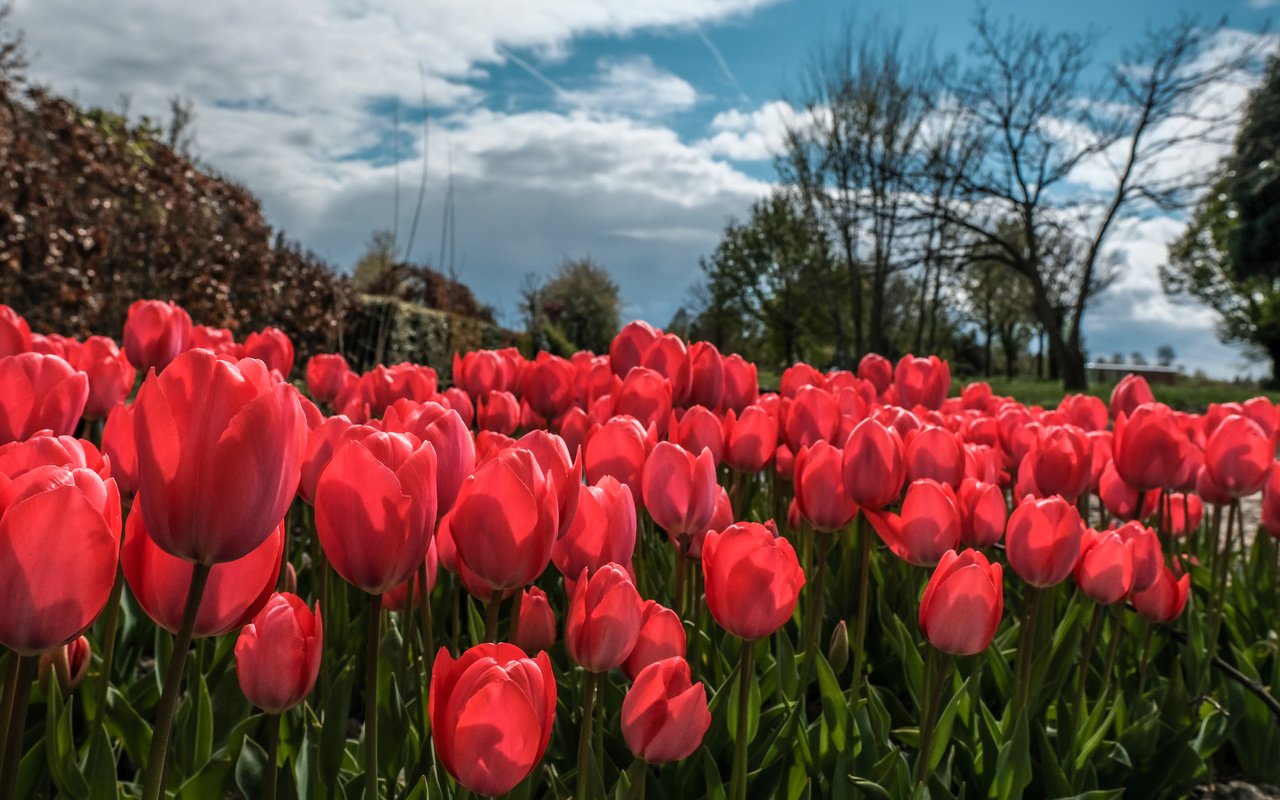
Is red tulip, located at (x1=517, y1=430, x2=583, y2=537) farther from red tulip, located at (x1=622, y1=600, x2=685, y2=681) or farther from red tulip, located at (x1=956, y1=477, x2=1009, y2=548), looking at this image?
red tulip, located at (x1=956, y1=477, x2=1009, y2=548)

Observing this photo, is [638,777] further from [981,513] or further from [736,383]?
[736,383]

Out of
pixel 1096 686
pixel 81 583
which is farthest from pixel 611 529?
pixel 1096 686

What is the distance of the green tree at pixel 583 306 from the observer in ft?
54.5

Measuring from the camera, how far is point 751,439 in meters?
2.08

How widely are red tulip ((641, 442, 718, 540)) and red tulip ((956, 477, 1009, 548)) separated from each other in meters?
0.62

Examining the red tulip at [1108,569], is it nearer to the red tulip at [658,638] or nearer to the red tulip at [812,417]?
the red tulip at [812,417]

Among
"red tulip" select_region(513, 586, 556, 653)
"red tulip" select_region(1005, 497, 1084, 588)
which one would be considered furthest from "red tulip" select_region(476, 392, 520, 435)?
"red tulip" select_region(1005, 497, 1084, 588)

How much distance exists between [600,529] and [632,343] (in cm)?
162

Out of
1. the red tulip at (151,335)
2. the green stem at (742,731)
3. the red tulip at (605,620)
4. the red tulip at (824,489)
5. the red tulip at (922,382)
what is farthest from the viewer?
the red tulip at (922,382)

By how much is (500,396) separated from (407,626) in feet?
3.57

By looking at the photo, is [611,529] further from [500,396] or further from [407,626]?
[500,396]

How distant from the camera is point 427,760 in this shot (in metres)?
1.36

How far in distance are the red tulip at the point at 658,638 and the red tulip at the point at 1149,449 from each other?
156cm

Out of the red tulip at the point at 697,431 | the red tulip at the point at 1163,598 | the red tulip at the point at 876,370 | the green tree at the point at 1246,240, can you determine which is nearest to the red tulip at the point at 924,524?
the red tulip at the point at 697,431
